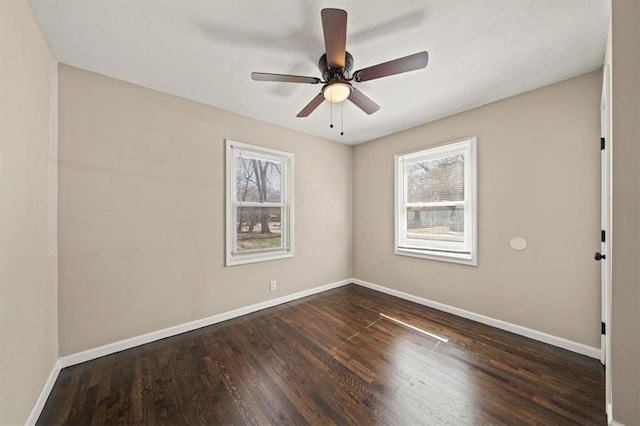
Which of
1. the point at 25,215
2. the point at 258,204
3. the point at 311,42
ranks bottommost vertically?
the point at 25,215

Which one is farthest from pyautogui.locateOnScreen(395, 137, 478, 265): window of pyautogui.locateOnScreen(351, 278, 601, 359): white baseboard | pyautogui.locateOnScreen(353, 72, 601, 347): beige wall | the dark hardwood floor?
the dark hardwood floor

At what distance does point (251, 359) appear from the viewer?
2182 mm

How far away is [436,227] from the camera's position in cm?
346

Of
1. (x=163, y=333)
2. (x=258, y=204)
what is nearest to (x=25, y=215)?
(x=163, y=333)

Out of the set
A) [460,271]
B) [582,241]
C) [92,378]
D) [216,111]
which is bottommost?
[92,378]

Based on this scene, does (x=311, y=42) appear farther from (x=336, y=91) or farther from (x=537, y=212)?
(x=537, y=212)

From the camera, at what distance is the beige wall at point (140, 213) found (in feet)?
7.00

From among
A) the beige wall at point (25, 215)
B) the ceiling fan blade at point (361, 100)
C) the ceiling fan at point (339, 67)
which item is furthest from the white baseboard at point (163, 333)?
the ceiling fan blade at point (361, 100)

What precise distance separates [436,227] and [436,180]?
665mm

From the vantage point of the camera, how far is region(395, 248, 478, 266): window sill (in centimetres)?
300

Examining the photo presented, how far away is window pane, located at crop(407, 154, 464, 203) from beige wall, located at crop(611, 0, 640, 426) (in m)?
1.79

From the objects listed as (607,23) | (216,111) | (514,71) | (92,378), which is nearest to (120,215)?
(92,378)

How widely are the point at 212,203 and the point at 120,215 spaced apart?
0.86 meters

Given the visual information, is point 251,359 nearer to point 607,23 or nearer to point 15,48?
point 15,48
